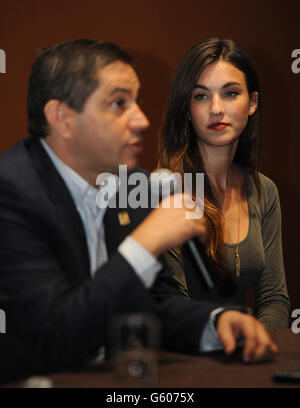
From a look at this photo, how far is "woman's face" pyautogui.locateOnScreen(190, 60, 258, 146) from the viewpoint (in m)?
2.43

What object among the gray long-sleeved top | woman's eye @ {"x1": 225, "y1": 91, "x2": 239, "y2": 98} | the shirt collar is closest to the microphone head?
the shirt collar

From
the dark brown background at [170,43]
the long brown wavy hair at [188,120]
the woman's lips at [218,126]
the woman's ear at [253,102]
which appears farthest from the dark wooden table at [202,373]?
the dark brown background at [170,43]

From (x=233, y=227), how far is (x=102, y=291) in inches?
51.4

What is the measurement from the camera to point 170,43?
11.0 ft

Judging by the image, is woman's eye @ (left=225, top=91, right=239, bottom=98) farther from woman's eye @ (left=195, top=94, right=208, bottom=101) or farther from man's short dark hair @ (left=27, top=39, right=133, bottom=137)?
man's short dark hair @ (left=27, top=39, right=133, bottom=137)

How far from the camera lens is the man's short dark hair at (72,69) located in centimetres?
149

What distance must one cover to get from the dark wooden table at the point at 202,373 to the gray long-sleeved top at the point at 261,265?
33.4 inches

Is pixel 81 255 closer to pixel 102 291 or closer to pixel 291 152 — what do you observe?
pixel 102 291

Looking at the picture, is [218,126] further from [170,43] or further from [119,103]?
[170,43]

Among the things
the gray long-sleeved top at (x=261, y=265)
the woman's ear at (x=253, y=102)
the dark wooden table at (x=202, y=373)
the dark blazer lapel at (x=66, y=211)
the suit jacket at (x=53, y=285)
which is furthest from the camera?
the woman's ear at (x=253, y=102)

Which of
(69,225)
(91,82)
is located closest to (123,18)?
(91,82)

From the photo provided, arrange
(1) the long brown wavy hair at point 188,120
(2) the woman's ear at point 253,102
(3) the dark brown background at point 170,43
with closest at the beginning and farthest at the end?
(1) the long brown wavy hair at point 188,120 → (2) the woman's ear at point 253,102 → (3) the dark brown background at point 170,43

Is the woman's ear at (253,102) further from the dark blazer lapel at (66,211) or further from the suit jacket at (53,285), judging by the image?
the dark blazer lapel at (66,211)

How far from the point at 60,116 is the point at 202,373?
0.75m
